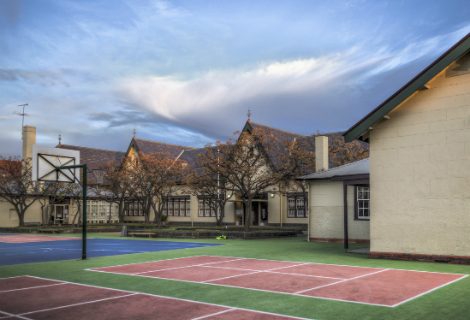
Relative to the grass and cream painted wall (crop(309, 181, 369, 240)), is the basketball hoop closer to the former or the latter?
the grass

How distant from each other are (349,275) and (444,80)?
8227 millimetres

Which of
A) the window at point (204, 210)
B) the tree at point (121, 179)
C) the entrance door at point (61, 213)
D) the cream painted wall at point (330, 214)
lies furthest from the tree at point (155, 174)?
the cream painted wall at point (330, 214)

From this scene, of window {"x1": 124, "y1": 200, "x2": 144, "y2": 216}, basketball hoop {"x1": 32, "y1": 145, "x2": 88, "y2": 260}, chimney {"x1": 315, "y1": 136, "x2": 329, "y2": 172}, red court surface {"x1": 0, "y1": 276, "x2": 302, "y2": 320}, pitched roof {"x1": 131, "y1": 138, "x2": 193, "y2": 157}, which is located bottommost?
red court surface {"x1": 0, "y1": 276, "x2": 302, "y2": 320}

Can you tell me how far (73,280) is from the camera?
1383cm

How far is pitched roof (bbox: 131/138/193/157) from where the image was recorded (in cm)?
6078

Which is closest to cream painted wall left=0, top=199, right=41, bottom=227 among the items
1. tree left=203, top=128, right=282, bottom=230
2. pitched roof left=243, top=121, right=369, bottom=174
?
pitched roof left=243, top=121, right=369, bottom=174

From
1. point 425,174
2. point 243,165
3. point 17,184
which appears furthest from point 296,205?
point 425,174

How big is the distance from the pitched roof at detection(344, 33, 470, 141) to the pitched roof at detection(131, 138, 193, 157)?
42.5 m

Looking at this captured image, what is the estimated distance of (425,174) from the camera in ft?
57.9

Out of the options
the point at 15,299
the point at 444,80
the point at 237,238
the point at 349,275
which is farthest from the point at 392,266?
the point at 237,238

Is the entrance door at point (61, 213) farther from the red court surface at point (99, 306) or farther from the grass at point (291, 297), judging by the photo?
the red court surface at point (99, 306)

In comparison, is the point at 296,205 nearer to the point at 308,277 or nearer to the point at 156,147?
the point at 156,147

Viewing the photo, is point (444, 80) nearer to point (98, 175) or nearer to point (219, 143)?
point (219, 143)

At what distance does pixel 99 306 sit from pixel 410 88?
13.1 meters
